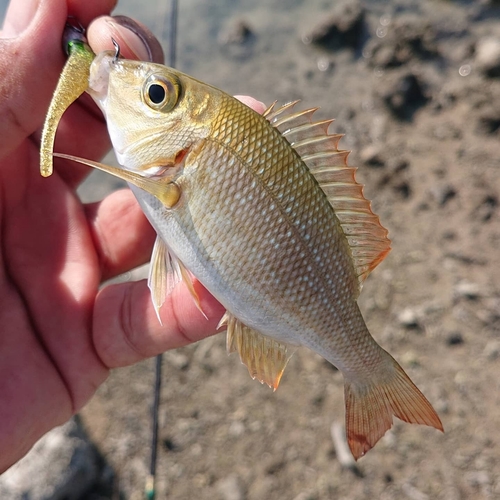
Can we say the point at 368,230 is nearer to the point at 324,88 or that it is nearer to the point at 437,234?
the point at 437,234

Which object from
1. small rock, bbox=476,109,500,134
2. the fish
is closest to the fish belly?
the fish

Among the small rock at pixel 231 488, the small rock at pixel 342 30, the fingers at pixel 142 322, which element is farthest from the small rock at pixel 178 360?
the small rock at pixel 342 30

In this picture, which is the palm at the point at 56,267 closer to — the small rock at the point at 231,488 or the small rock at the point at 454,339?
the small rock at the point at 231,488

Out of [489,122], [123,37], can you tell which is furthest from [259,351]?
[489,122]

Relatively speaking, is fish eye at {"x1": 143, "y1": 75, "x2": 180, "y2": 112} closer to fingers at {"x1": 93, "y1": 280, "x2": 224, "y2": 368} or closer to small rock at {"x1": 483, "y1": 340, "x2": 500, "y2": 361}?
fingers at {"x1": 93, "y1": 280, "x2": 224, "y2": 368}

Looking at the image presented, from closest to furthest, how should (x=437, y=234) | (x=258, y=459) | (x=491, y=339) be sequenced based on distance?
1. (x=258, y=459)
2. (x=491, y=339)
3. (x=437, y=234)

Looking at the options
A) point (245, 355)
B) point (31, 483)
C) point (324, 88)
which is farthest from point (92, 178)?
point (245, 355)

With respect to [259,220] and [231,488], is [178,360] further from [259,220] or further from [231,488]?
[259,220]

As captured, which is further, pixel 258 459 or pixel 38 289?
pixel 258 459
